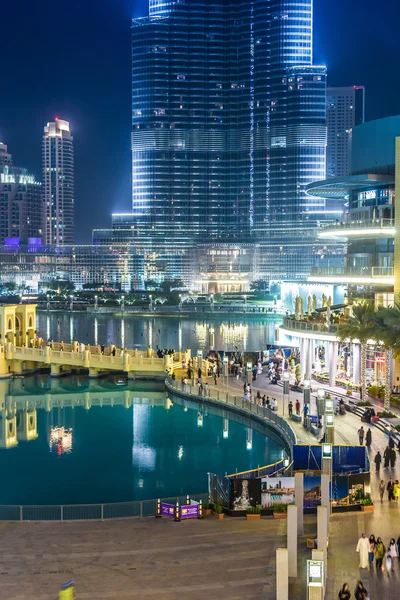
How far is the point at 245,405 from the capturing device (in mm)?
56594

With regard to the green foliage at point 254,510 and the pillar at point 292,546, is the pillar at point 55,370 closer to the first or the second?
the green foliage at point 254,510

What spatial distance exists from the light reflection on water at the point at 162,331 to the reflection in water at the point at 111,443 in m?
39.3

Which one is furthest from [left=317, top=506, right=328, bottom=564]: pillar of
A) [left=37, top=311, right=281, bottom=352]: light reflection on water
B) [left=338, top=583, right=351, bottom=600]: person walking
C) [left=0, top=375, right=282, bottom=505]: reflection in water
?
[left=37, top=311, right=281, bottom=352]: light reflection on water

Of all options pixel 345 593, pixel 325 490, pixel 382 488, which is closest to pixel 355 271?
pixel 382 488

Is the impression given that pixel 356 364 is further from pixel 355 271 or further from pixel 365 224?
pixel 365 224

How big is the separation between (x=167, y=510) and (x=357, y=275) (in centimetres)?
3679

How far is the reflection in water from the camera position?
43.2 m

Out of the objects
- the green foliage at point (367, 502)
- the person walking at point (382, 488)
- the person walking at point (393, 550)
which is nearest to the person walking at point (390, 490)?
the person walking at point (382, 488)

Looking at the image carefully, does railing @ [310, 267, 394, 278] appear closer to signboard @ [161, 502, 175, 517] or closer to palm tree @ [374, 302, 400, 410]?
palm tree @ [374, 302, 400, 410]

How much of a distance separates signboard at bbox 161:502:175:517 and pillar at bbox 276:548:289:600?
9.70 m

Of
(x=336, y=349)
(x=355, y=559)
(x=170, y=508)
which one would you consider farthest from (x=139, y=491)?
(x=336, y=349)

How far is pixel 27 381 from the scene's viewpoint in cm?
7794

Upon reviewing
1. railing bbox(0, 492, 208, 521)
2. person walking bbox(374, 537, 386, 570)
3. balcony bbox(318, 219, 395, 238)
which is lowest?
railing bbox(0, 492, 208, 521)

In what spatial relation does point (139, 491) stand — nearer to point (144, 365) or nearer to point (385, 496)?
point (385, 496)
